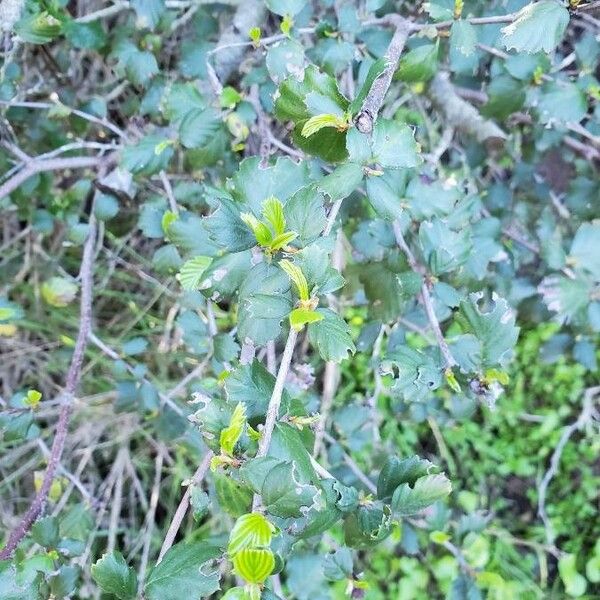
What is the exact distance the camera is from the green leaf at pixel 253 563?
488 millimetres

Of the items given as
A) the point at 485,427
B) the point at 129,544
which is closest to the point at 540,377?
the point at 485,427

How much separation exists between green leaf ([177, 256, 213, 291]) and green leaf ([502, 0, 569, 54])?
1.30 ft

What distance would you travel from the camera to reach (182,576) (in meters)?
0.59

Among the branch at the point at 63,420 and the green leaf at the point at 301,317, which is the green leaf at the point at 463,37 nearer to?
the green leaf at the point at 301,317

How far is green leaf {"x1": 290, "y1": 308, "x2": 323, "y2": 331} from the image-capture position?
1.84 ft

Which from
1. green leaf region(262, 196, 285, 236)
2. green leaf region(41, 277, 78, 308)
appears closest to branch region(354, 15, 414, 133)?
green leaf region(262, 196, 285, 236)

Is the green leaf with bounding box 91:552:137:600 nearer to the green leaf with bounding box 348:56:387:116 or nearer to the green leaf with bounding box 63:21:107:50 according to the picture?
the green leaf with bounding box 348:56:387:116

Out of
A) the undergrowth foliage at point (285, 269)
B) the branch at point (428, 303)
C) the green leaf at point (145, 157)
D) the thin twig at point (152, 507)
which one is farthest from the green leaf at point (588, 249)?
the thin twig at point (152, 507)

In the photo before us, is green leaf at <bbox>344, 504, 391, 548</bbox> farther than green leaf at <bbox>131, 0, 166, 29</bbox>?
No

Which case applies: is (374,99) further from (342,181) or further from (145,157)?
(145,157)

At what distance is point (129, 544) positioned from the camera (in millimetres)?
1532

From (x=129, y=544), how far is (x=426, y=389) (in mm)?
1076

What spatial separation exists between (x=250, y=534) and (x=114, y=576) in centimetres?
18

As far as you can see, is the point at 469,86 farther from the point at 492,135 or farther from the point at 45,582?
the point at 45,582
